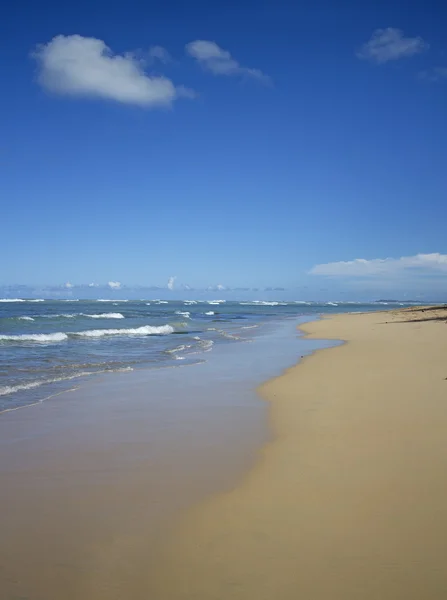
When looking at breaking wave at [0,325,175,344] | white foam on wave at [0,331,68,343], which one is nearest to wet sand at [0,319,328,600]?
white foam on wave at [0,331,68,343]

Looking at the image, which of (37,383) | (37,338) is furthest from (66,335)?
(37,383)

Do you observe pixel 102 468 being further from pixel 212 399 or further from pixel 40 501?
pixel 212 399

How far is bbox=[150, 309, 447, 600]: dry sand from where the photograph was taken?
2.74 m

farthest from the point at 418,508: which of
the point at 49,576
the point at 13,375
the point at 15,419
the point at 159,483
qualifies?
the point at 13,375

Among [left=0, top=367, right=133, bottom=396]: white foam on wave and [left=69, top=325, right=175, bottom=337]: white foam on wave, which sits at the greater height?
[left=0, top=367, right=133, bottom=396]: white foam on wave

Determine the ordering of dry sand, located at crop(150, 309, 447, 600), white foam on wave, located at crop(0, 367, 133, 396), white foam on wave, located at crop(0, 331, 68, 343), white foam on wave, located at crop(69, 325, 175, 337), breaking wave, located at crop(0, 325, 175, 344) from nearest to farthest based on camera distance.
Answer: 1. dry sand, located at crop(150, 309, 447, 600)
2. white foam on wave, located at crop(0, 367, 133, 396)
3. white foam on wave, located at crop(0, 331, 68, 343)
4. breaking wave, located at crop(0, 325, 175, 344)
5. white foam on wave, located at crop(69, 325, 175, 337)

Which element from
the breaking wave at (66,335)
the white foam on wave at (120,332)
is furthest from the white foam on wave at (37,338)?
the white foam on wave at (120,332)

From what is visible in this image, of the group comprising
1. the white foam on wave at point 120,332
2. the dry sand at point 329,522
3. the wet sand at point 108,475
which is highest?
the dry sand at point 329,522

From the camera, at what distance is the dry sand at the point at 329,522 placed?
8.98 ft

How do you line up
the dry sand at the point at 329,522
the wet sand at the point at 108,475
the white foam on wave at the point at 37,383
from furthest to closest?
1. the white foam on wave at the point at 37,383
2. the wet sand at the point at 108,475
3. the dry sand at the point at 329,522

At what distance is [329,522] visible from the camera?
3451 mm

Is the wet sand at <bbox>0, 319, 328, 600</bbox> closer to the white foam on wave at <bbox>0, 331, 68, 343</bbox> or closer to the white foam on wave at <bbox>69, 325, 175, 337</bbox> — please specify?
the white foam on wave at <bbox>0, 331, 68, 343</bbox>

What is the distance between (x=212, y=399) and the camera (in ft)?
26.8

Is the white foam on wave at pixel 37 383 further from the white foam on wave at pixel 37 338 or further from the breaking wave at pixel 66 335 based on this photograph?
the white foam on wave at pixel 37 338
